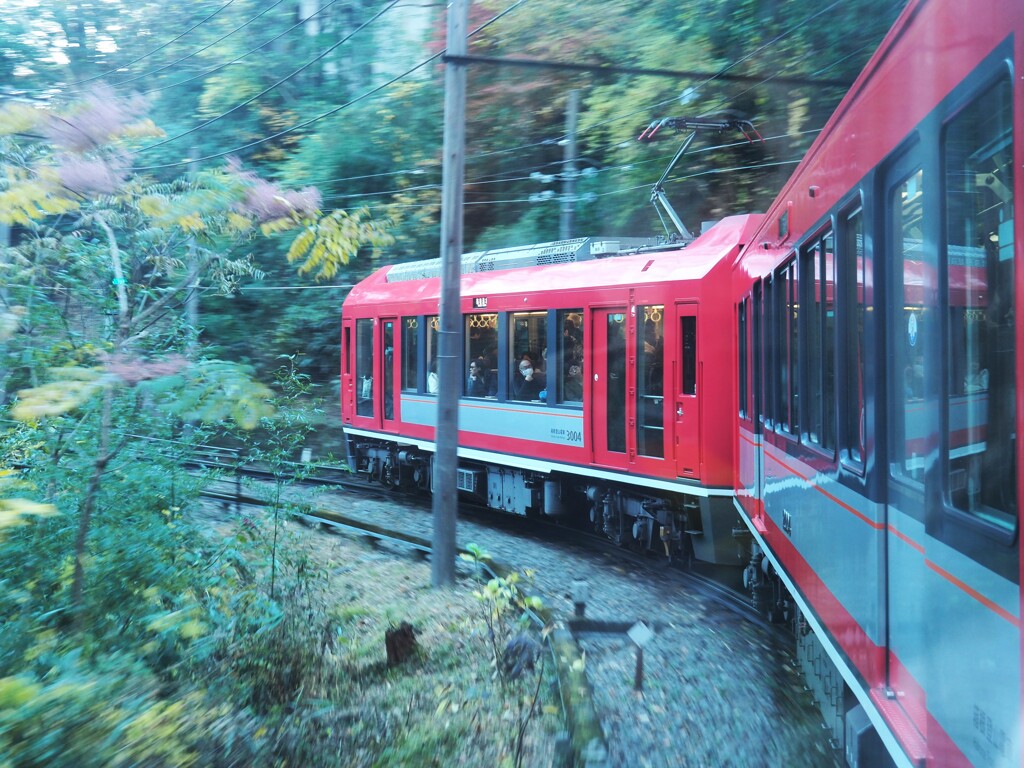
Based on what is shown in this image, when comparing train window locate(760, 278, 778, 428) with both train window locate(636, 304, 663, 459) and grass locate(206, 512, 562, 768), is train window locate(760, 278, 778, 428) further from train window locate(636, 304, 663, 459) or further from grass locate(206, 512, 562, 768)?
train window locate(636, 304, 663, 459)

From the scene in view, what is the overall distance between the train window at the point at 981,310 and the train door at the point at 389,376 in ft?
37.4

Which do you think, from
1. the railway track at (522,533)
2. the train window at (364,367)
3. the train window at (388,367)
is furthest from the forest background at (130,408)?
the train window at (364,367)

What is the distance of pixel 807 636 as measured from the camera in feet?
18.8

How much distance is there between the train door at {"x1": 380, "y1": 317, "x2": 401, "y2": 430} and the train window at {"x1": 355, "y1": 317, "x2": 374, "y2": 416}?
1.44 ft

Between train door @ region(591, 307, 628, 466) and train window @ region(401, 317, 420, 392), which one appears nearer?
train door @ region(591, 307, 628, 466)

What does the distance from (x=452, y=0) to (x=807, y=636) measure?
20.2ft

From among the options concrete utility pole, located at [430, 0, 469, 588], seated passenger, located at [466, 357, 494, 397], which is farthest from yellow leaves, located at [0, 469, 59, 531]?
seated passenger, located at [466, 357, 494, 397]

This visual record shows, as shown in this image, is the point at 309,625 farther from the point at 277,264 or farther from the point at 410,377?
the point at 277,264

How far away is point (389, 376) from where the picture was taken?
1389cm

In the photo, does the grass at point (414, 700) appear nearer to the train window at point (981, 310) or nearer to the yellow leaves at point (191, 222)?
the yellow leaves at point (191, 222)

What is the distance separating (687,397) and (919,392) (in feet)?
19.3

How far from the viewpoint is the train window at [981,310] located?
2215 mm

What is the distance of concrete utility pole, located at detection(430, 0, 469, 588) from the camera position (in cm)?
819

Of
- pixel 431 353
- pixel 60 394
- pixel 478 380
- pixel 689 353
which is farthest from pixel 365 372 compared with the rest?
pixel 60 394
